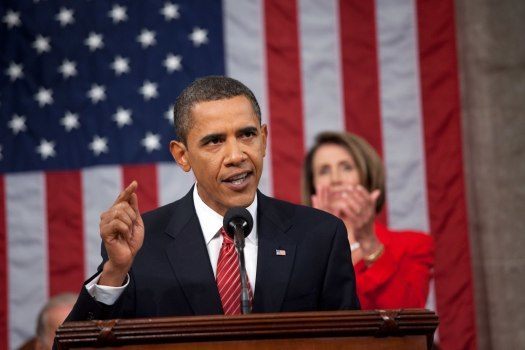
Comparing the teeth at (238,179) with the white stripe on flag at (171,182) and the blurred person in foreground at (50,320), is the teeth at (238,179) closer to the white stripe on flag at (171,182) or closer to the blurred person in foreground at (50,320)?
the blurred person in foreground at (50,320)

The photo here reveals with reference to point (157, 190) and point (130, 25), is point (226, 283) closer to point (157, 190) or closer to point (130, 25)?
point (157, 190)

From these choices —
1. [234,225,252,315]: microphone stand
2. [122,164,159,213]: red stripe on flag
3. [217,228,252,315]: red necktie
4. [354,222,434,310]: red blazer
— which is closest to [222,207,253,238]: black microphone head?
[234,225,252,315]: microphone stand

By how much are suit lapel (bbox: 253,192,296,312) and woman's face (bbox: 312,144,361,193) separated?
4.50 feet

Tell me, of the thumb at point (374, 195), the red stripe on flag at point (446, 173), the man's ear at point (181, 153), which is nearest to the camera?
the man's ear at point (181, 153)

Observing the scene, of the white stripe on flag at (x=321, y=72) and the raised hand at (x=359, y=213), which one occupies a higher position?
the white stripe on flag at (x=321, y=72)

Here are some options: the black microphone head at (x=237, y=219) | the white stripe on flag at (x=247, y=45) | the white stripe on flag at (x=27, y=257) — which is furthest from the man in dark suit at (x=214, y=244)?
the white stripe on flag at (x=27, y=257)

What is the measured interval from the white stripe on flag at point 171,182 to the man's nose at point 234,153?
2434 millimetres

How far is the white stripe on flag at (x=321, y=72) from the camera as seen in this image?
4.45m

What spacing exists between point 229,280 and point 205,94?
1.57 feet

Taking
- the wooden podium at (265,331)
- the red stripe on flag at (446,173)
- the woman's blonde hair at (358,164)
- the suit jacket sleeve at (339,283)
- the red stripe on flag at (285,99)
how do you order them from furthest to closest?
the red stripe on flag at (285,99)
the red stripe on flag at (446,173)
the woman's blonde hair at (358,164)
the suit jacket sleeve at (339,283)
the wooden podium at (265,331)

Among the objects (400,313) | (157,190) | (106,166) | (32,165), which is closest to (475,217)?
(157,190)

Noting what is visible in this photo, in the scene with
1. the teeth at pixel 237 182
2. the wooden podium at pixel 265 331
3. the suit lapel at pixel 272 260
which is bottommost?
the wooden podium at pixel 265 331

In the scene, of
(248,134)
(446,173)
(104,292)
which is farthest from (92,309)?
(446,173)

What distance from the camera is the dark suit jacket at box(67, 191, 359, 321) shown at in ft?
6.61
